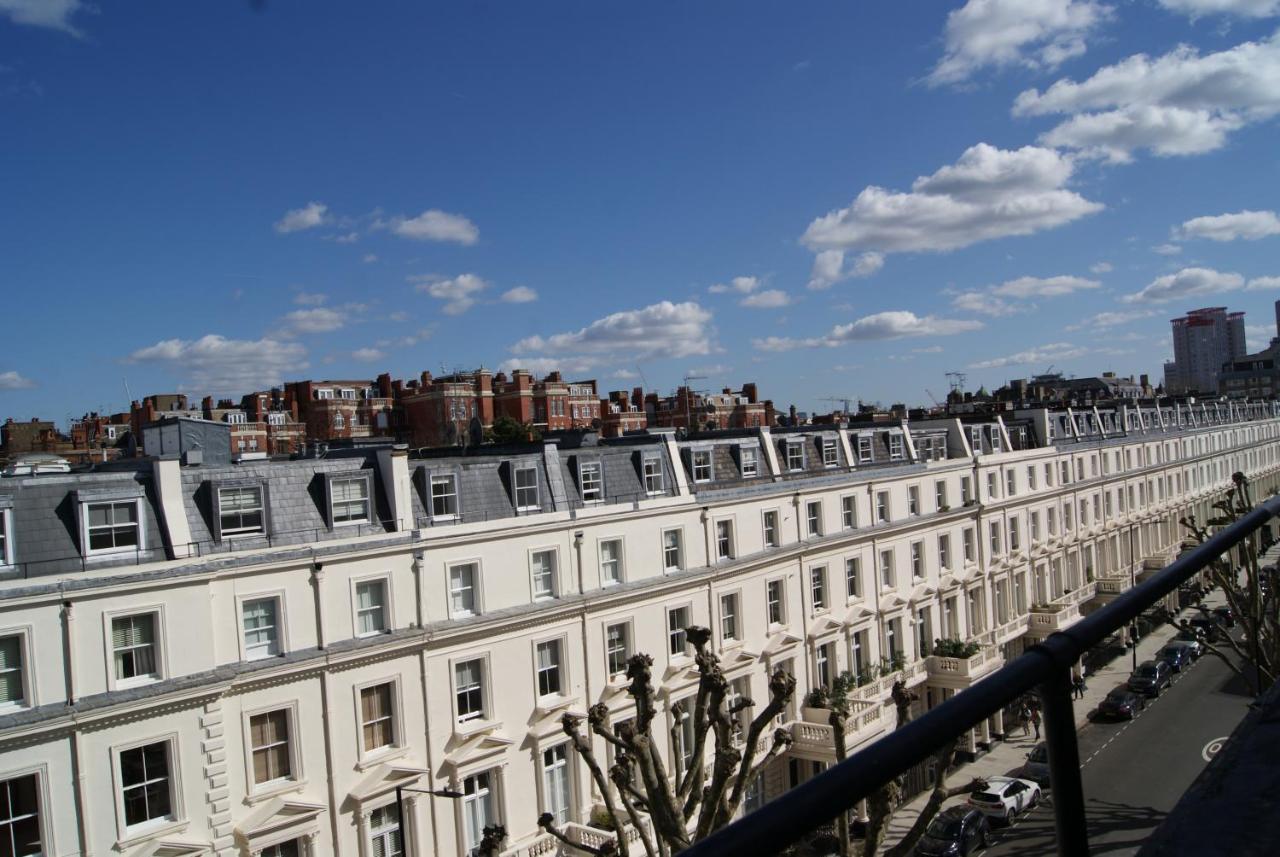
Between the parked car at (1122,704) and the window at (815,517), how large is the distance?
11.8 m

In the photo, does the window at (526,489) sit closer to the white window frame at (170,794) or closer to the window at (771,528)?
the window at (771,528)

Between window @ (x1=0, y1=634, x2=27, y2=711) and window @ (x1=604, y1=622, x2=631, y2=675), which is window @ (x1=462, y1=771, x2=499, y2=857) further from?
window @ (x1=0, y1=634, x2=27, y2=711)

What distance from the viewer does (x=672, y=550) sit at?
30.3m

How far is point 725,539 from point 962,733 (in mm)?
30500

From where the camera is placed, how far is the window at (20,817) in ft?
53.4

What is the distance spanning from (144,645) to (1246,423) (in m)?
97.9

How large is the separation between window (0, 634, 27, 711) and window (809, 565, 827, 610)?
26395 millimetres

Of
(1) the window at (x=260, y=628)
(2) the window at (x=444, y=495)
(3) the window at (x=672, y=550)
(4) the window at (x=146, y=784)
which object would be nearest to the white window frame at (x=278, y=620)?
(1) the window at (x=260, y=628)

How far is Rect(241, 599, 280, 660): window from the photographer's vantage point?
20266 millimetres

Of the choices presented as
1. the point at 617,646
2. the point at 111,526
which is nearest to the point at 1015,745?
the point at 617,646

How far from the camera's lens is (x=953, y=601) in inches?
1726

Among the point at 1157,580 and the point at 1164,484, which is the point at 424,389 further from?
the point at 1157,580

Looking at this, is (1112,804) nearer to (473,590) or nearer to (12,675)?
(12,675)

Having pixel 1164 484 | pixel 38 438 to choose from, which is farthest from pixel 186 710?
pixel 1164 484
